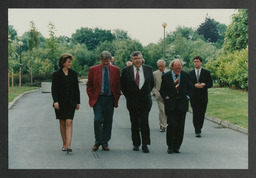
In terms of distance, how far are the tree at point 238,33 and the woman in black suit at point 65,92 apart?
16766mm

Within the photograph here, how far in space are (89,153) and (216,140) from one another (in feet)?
10.3

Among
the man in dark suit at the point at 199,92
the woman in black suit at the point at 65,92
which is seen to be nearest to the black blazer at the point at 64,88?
the woman in black suit at the point at 65,92

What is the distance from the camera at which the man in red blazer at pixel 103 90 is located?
310 inches

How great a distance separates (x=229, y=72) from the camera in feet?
60.7

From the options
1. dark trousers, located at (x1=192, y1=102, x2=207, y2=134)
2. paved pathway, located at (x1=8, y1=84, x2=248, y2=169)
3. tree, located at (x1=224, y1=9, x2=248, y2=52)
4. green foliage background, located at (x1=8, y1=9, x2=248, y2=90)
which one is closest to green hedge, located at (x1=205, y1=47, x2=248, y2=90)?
green foliage background, located at (x1=8, y1=9, x2=248, y2=90)

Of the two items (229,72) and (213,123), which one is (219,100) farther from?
(213,123)

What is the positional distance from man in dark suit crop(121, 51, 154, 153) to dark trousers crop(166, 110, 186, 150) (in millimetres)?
426

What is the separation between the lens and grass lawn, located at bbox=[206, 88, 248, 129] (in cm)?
1207

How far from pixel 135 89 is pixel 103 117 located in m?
0.84

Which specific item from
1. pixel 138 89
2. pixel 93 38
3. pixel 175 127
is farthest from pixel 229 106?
pixel 93 38

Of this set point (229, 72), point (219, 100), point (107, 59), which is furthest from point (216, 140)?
point (229, 72)

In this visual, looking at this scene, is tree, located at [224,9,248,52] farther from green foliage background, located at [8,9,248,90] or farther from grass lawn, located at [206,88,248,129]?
grass lawn, located at [206,88,248,129]
